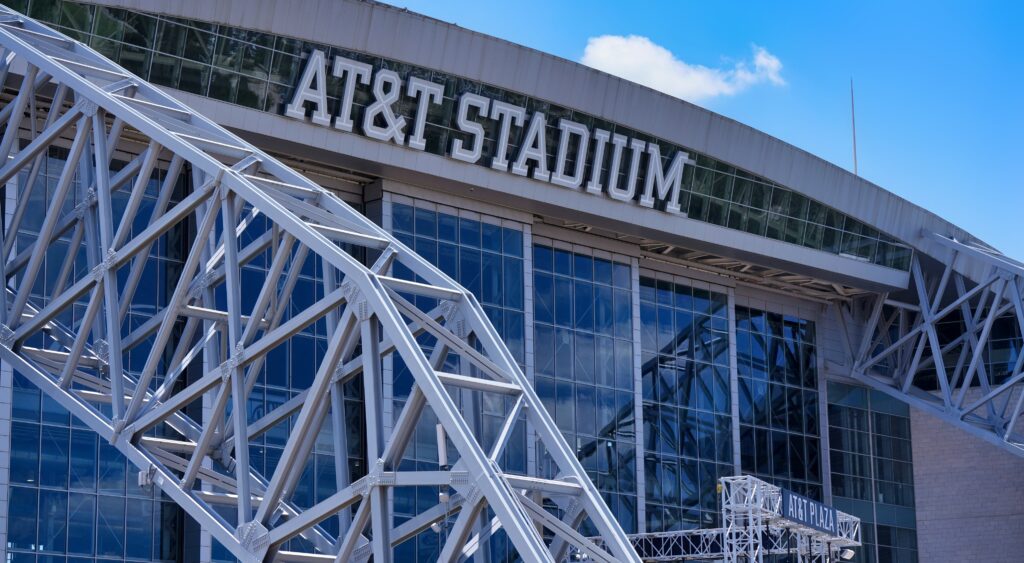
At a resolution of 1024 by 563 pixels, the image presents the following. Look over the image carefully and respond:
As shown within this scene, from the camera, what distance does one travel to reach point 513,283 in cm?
4875

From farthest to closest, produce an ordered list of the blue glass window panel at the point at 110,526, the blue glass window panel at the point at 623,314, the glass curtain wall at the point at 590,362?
the blue glass window panel at the point at 623,314 < the glass curtain wall at the point at 590,362 < the blue glass window panel at the point at 110,526

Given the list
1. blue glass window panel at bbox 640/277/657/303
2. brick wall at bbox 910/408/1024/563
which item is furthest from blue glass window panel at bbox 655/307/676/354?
brick wall at bbox 910/408/1024/563

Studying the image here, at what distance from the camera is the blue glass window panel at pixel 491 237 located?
159 feet

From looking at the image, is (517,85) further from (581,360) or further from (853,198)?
(853,198)

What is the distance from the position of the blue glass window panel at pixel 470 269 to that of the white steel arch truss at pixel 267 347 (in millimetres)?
16835

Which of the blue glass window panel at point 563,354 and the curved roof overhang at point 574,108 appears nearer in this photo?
the curved roof overhang at point 574,108

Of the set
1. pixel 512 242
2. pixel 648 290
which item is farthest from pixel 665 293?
pixel 512 242

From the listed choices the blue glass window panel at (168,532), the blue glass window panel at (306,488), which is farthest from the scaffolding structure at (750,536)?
the blue glass window panel at (168,532)

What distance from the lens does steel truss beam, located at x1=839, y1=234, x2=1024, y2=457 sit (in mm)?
56656

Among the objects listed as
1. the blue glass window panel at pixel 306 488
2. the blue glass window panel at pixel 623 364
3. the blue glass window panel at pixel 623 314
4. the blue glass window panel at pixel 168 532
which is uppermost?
the blue glass window panel at pixel 623 314

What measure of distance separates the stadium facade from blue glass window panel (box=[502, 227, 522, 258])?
5.1 inches

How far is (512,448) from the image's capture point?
47.5 m

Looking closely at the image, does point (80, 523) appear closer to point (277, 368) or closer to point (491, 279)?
point (277, 368)

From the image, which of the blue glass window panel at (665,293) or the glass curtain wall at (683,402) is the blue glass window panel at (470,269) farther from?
the blue glass window panel at (665,293)
